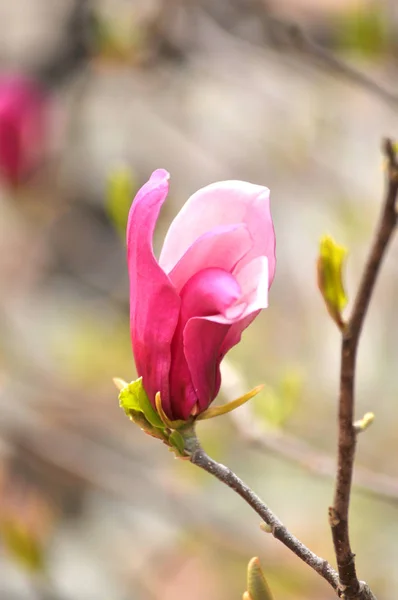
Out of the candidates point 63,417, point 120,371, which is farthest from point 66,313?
point 63,417

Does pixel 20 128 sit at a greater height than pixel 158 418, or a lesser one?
greater

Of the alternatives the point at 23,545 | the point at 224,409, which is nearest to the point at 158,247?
the point at 23,545

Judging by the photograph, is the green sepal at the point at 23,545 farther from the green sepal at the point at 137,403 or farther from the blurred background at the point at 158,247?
the green sepal at the point at 137,403

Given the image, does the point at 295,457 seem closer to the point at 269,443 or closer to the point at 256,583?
the point at 269,443

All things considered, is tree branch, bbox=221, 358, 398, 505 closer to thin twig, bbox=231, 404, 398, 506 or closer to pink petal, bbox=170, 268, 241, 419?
thin twig, bbox=231, 404, 398, 506

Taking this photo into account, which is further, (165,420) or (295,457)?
(295,457)

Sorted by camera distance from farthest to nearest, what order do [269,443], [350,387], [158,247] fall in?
[158,247]
[269,443]
[350,387]
